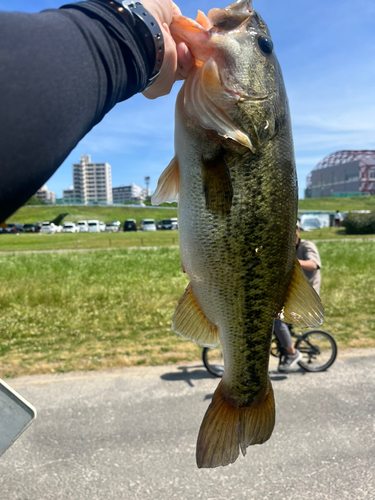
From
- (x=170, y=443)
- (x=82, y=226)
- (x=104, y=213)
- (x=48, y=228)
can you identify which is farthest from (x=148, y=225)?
(x=170, y=443)

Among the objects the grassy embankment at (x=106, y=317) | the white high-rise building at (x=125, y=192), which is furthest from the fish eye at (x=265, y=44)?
the white high-rise building at (x=125, y=192)

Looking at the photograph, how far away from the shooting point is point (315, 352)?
6.81m

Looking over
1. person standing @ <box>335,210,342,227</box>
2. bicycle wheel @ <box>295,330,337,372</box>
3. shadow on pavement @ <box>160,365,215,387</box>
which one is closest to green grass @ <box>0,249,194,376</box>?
shadow on pavement @ <box>160,365,215,387</box>

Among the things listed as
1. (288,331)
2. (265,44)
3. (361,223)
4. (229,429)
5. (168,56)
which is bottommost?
(288,331)

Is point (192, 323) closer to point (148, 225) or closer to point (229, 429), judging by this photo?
point (229, 429)

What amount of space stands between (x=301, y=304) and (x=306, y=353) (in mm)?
5781

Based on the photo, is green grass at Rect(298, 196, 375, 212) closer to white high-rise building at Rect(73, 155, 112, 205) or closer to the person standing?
the person standing

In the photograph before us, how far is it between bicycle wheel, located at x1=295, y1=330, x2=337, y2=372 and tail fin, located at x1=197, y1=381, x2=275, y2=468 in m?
5.47

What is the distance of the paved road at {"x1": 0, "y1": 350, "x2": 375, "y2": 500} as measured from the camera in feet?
13.8

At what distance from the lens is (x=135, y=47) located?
121 centimetres

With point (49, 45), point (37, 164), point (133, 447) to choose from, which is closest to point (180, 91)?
point (49, 45)

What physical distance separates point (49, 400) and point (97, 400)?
2.43 ft

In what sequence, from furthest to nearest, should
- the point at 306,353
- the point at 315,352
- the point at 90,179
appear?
the point at 90,179 → the point at 306,353 → the point at 315,352

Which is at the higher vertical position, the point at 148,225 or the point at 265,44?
the point at 148,225
